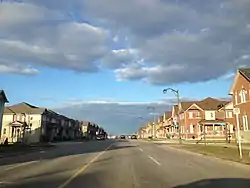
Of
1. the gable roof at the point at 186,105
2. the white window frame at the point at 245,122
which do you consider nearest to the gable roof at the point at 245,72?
the white window frame at the point at 245,122

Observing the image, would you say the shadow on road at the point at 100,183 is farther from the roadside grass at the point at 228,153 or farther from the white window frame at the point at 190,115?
the white window frame at the point at 190,115

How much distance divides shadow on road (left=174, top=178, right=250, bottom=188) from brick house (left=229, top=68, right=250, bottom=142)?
37.7 meters

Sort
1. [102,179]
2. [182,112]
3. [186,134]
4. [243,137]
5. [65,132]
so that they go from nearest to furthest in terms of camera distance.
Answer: [102,179] < [243,137] < [186,134] < [182,112] < [65,132]

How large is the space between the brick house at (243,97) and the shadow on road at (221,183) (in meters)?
37.7

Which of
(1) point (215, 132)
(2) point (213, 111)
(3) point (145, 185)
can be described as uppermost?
(2) point (213, 111)

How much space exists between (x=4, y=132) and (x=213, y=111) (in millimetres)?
53755

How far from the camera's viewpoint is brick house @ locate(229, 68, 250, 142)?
49.3 metres

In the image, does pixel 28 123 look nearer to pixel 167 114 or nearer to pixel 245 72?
pixel 245 72

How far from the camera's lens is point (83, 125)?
19362cm

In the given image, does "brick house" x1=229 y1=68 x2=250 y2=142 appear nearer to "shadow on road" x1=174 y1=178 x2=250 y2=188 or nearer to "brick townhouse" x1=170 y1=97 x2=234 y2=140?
"brick townhouse" x1=170 y1=97 x2=234 y2=140

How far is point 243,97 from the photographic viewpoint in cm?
5144

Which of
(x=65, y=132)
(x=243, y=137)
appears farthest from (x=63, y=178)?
(x=65, y=132)

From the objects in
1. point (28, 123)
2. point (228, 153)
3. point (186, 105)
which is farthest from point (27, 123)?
point (228, 153)

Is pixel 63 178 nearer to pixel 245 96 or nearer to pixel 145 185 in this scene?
pixel 145 185
